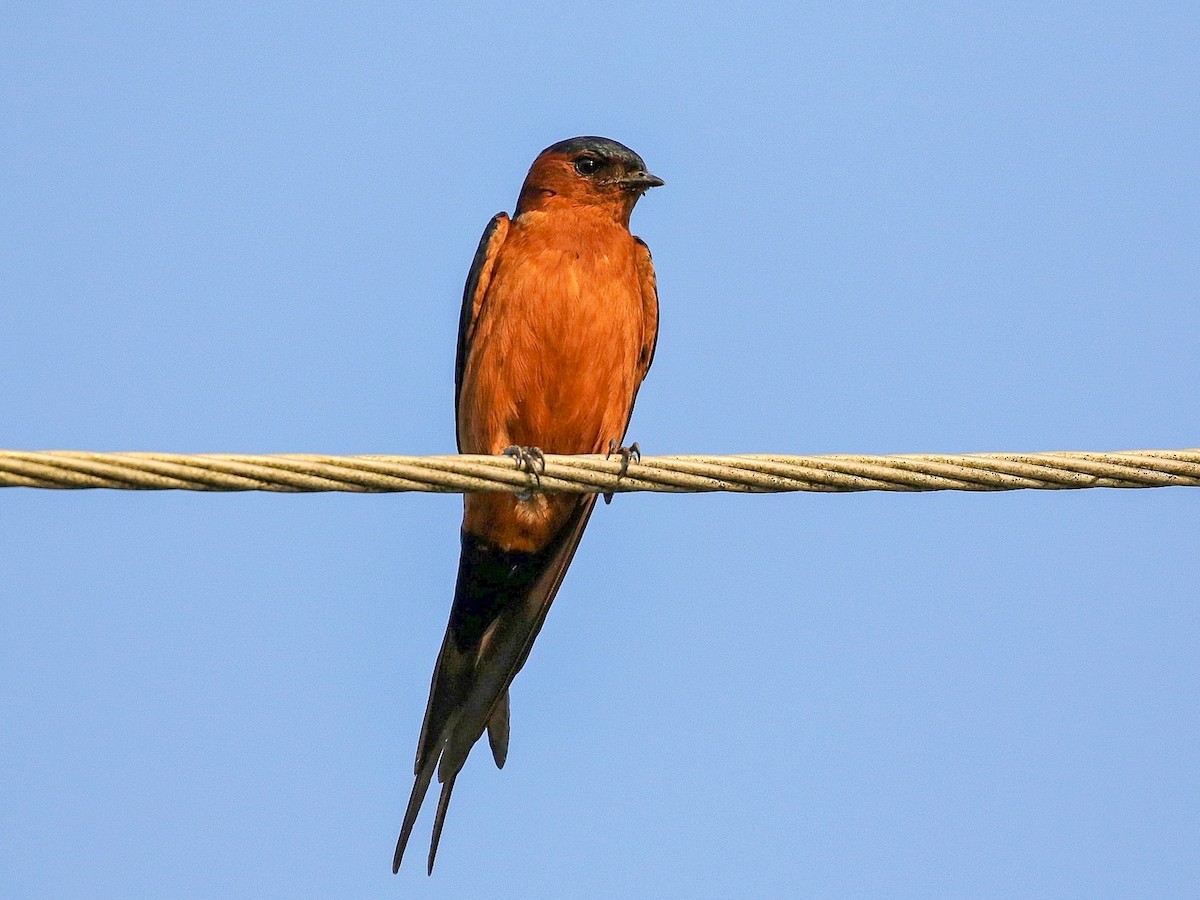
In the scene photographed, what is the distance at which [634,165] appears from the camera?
29.0 feet

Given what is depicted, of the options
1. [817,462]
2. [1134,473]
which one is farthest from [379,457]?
[1134,473]

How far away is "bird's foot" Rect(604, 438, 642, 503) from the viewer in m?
5.37

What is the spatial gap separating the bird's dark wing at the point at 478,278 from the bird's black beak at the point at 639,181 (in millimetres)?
696

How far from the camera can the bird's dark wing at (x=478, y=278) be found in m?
8.29

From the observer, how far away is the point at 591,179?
8.75 m

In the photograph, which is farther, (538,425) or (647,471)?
(538,425)

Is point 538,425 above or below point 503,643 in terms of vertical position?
above

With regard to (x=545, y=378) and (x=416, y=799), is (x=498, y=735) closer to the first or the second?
(x=416, y=799)

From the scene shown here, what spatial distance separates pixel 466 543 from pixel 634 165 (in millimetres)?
2327

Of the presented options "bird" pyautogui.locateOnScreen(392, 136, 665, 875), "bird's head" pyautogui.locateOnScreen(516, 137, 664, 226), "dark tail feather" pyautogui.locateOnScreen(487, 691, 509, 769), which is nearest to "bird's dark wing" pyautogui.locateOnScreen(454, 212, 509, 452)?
"bird" pyautogui.locateOnScreen(392, 136, 665, 875)

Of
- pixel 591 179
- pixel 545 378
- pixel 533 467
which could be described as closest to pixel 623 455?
pixel 533 467

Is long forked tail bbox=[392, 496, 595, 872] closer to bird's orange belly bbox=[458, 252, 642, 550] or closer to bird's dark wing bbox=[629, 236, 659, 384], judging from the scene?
bird's orange belly bbox=[458, 252, 642, 550]

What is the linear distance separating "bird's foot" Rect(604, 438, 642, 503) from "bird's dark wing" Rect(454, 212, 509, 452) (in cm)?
97

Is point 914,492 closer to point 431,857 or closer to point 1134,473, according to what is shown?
point 1134,473
